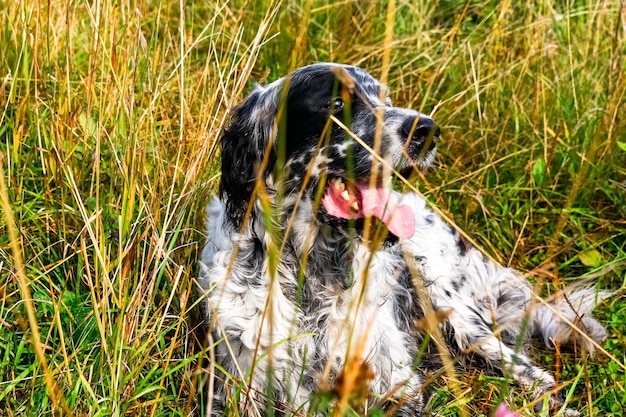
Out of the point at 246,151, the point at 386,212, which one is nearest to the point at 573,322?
the point at 386,212

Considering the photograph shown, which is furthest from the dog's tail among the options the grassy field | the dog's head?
the dog's head

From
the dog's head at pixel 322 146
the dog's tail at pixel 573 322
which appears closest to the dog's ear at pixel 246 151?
the dog's head at pixel 322 146

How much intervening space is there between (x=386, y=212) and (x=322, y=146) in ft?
1.01

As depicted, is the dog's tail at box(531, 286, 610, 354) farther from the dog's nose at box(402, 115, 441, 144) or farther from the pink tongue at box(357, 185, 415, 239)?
the dog's nose at box(402, 115, 441, 144)

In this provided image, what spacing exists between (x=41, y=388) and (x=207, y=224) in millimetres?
957

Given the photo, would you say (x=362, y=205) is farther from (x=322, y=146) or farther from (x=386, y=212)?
(x=322, y=146)

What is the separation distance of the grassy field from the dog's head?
14 cm

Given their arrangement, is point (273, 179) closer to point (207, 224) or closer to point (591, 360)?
point (207, 224)

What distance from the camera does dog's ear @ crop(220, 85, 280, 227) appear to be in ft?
9.04

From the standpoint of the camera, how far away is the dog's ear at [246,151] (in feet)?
9.04

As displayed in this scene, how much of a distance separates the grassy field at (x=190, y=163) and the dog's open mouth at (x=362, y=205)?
0.14 metres

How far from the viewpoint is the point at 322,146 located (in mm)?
2666

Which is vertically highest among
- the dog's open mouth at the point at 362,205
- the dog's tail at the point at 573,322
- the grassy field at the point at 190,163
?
the dog's open mouth at the point at 362,205

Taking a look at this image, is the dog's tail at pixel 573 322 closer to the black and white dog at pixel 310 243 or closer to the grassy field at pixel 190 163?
the grassy field at pixel 190 163
